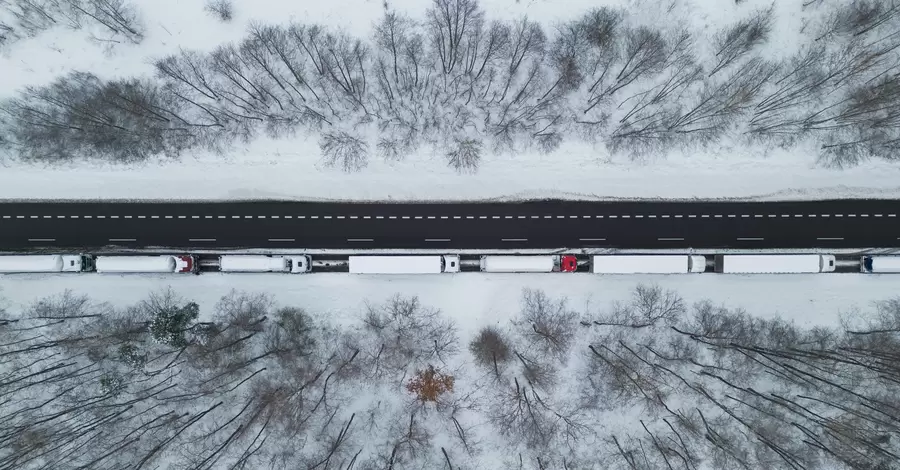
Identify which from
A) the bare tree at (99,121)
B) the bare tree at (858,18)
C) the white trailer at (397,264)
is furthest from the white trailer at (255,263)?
the bare tree at (858,18)

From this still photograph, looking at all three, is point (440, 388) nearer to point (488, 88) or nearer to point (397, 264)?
point (397, 264)

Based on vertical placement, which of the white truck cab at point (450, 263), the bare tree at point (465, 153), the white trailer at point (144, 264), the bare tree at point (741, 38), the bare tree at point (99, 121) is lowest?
the white truck cab at point (450, 263)

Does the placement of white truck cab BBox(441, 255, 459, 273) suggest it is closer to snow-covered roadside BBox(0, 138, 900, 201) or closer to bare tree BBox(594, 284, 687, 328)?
snow-covered roadside BBox(0, 138, 900, 201)

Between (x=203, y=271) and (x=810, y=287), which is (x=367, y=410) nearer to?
(x=203, y=271)

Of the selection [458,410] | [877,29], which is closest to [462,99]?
[458,410]

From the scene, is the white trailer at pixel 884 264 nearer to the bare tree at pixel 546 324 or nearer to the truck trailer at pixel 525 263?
the truck trailer at pixel 525 263

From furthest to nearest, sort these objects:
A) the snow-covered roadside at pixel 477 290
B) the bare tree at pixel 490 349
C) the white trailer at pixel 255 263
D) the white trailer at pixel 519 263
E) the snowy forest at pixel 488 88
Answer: the snow-covered roadside at pixel 477 290, the bare tree at pixel 490 349, the white trailer at pixel 255 263, the snowy forest at pixel 488 88, the white trailer at pixel 519 263

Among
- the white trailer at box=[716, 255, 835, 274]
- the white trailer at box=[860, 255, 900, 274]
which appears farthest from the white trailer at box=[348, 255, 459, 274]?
the white trailer at box=[860, 255, 900, 274]
